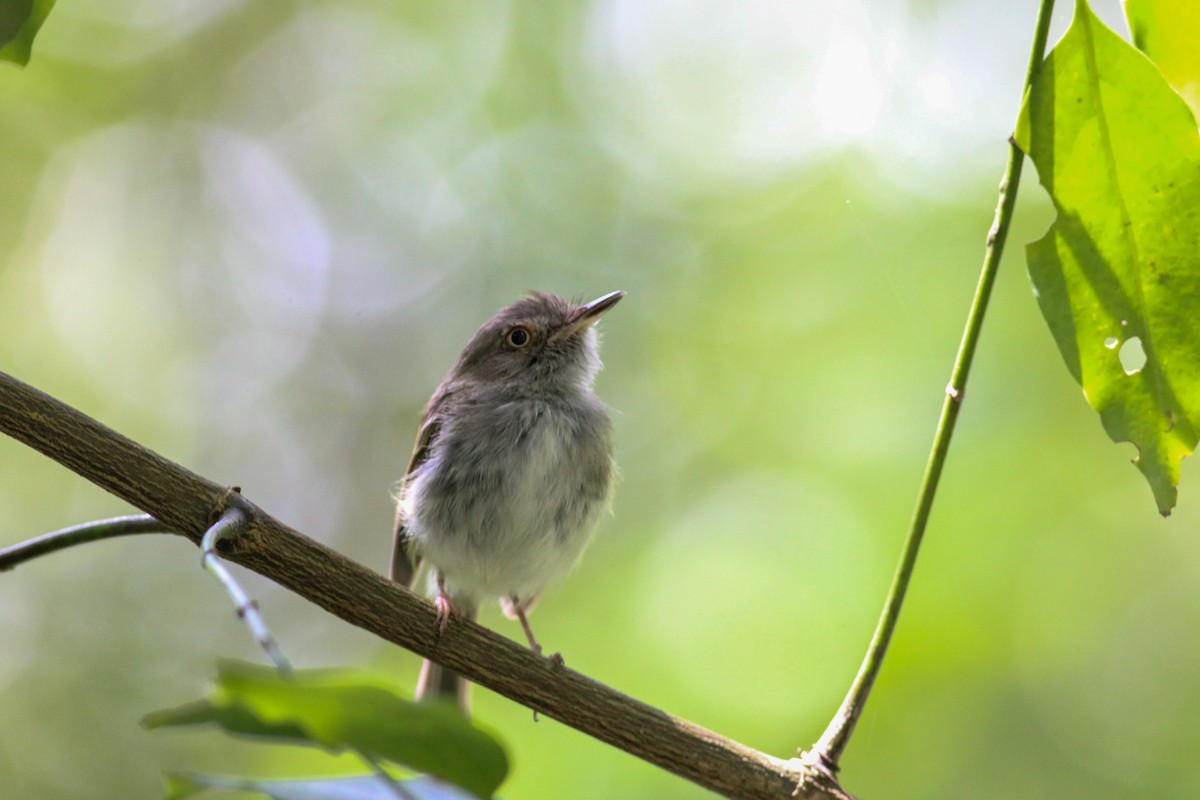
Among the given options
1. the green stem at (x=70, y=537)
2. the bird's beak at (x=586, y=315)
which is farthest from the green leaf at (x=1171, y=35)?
the bird's beak at (x=586, y=315)

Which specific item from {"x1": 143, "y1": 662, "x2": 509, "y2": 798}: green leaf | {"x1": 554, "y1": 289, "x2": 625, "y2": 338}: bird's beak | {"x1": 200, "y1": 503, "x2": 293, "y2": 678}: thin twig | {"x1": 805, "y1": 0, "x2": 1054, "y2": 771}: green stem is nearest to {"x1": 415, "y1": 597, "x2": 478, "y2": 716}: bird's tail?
{"x1": 554, "y1": 289, "x2": 625, "y2": 338}: bird's beak

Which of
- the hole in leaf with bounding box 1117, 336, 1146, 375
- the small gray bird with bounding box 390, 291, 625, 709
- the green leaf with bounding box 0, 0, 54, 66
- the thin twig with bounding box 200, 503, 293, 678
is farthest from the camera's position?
the small gray bird with bounding box 390, 291, 625, 709

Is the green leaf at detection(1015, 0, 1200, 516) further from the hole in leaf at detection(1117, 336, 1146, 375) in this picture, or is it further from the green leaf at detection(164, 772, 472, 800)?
the green leaf at detection(164, 772, 472, 800)

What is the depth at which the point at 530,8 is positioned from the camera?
8.63 metres

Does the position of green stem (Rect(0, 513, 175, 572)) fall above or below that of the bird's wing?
below

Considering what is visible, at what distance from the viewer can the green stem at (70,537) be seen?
1.89m

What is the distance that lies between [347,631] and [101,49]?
5347 mm

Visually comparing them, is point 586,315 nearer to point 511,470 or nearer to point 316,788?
point 511,470

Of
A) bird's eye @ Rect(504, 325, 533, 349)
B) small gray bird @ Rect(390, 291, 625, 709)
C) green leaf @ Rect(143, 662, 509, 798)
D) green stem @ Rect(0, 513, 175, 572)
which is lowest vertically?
green leaf @ Rect(143, 662, 509, 798)

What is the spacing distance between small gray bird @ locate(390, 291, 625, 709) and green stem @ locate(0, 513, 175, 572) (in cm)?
220

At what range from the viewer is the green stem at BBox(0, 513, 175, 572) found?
1.89 metres

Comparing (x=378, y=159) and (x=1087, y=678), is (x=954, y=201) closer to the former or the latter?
(x=1087, y=678)

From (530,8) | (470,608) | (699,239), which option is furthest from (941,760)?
(530,8)

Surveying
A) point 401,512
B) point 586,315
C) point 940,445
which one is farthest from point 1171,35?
point 401,512
